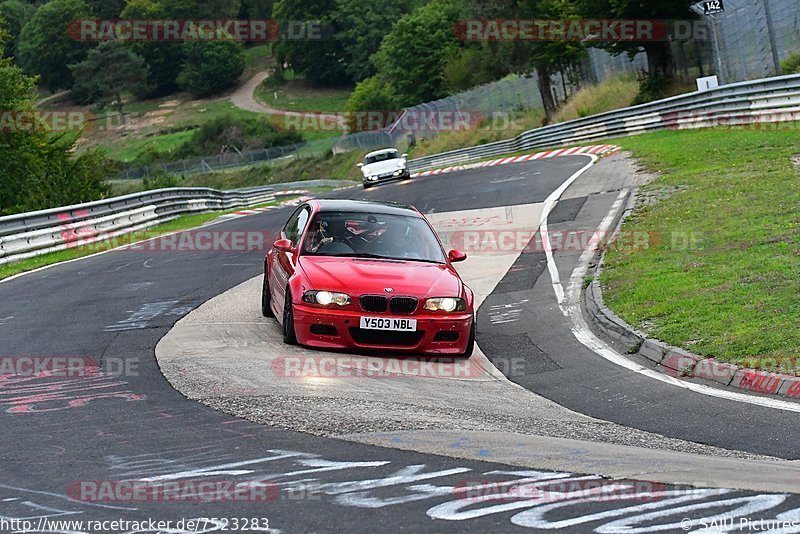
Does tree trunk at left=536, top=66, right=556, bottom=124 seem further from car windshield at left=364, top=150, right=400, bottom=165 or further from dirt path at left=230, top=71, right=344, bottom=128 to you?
dirt path at left=230, top=71, right=344, bottom=128

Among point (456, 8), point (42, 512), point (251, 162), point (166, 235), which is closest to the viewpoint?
point (42, 512)

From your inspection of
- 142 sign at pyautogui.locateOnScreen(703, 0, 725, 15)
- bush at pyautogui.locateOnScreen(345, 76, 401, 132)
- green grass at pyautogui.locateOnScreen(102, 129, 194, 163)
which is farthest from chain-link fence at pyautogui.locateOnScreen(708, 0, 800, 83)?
green grass at pyautogui.locateOnScreen(102, 129, 194, 163)

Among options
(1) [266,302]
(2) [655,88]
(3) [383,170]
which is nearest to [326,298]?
(1) [266,302]

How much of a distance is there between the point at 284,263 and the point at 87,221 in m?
14.4

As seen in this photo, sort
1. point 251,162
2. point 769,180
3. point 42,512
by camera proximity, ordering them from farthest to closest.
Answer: point 251,162
point 769,180
point 42,512

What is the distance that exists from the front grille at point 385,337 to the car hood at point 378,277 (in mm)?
372

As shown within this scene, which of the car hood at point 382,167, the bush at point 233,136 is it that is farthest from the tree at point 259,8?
the car hood at point 382,167

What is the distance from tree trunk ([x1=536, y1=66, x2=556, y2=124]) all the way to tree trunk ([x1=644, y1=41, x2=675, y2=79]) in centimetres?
1569

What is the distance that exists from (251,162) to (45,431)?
8521cm

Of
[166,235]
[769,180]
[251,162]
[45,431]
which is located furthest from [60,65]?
[45,431]

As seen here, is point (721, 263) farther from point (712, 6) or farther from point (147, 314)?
point (712, 6)

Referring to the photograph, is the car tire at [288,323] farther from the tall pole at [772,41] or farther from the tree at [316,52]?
the tree at [316,52]

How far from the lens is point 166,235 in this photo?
2761 cm

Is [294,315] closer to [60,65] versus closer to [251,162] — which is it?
[251,162]
